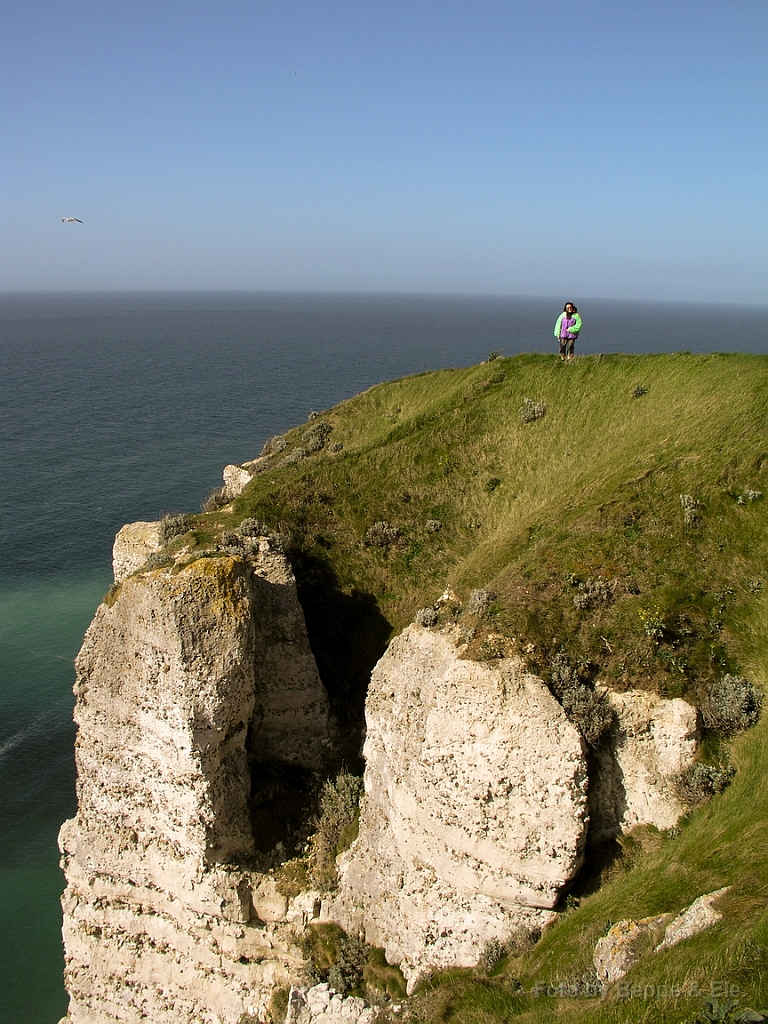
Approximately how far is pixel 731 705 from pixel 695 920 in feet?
20.1

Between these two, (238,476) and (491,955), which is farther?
(238,476)

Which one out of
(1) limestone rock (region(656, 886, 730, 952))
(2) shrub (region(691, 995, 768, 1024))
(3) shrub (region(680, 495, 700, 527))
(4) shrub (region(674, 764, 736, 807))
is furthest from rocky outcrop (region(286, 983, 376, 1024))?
(3) shrub (region(680, 495, 700, 527))

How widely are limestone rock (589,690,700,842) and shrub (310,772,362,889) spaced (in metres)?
7.83

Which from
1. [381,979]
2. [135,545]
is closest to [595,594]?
[381,979]

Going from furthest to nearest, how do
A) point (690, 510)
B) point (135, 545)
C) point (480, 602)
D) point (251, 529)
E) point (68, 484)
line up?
point (68, 484)
point (135, 545)
point (251, 529)
point (690, 510)
point (480, 602)

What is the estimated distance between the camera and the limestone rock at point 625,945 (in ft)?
43.2

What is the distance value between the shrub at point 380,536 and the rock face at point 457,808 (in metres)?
7.37

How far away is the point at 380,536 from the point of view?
27453 millimetres

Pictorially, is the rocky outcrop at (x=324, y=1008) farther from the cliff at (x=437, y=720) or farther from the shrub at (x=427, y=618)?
the shrub at (x=427, y=618)

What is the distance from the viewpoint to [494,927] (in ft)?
59.0

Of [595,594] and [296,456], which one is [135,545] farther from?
[595,594]

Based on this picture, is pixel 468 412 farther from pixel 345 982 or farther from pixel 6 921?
pixel 6 921

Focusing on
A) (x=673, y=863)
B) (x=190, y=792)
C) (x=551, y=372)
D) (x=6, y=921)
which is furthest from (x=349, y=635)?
(x=6, y=921)

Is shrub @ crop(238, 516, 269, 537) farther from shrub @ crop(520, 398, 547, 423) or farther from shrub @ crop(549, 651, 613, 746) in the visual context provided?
shrub @ crop(520, 398, 547, 423)
